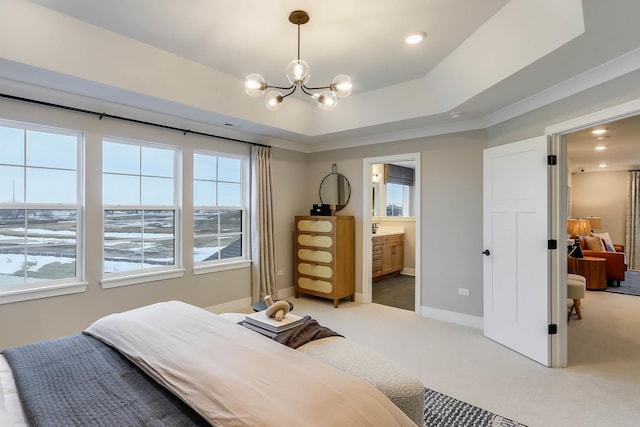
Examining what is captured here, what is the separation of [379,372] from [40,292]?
10.2 ft

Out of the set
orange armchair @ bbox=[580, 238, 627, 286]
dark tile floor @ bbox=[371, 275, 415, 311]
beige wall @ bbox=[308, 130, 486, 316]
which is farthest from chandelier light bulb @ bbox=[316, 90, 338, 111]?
orange armchair @ bbox=[580, 238, 627, 286]

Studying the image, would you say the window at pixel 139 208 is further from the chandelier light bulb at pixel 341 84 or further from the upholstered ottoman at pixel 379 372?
the upholstered ottoman at pixel 379 372

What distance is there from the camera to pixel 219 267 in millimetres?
4402

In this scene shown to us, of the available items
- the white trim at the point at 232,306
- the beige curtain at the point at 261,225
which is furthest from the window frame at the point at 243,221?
the white trim at the point at 232,306

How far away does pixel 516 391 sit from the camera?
8.37 ft

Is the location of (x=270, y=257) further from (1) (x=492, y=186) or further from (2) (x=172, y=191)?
(1) (x=492, y=186)

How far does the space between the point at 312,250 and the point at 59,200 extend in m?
3.09

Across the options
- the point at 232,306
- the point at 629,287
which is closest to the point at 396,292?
the point at 232,306

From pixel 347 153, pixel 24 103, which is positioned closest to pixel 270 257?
pixel 347 153

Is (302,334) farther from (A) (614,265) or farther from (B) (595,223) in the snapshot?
(B) (595,223)

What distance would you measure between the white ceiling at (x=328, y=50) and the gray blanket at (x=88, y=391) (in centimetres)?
221

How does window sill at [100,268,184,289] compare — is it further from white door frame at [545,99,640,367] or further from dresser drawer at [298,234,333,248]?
white door frame at [545,99,640,367]

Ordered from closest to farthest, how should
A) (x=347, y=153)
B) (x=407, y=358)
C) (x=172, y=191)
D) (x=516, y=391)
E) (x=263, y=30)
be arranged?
(x=516, y=391), (x=263, y=30), (x=407, y=358), (x=172, y=191), (x=347, y=153)

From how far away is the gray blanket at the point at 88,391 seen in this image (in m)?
1.17
